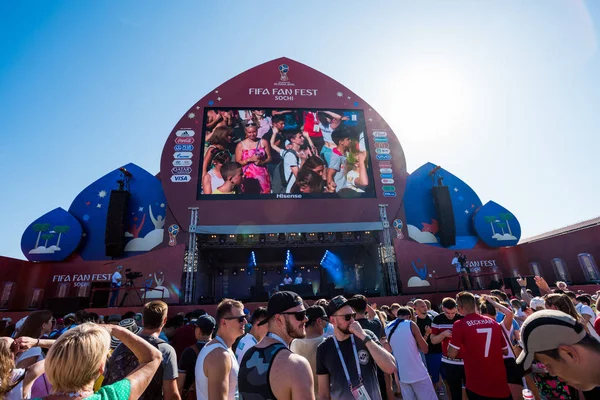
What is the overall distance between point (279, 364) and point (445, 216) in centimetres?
1890

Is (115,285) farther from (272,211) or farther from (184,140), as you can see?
(184,140)

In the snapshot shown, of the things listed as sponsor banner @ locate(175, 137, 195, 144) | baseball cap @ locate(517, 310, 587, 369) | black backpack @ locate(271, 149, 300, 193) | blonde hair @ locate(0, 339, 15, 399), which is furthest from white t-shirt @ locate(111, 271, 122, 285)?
baseball cap @ locate(517, 310, 587, 369)

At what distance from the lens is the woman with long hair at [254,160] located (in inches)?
685

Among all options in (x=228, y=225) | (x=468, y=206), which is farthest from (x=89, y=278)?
(x=468, y=206)

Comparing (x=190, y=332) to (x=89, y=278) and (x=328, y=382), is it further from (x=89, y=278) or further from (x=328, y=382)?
(x=89, y=278)

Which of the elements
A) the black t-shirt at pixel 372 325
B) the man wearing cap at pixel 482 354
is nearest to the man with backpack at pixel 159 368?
the black t-shirt at pixel 372 325

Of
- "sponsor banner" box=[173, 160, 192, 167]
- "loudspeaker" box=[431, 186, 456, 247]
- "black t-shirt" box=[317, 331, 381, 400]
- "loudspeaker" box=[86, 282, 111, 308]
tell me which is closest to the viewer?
"black t-shirt" box=[317, 331, 381, 400]

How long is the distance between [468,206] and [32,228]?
1042 inches

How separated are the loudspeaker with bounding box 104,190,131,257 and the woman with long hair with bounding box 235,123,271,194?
272 inches

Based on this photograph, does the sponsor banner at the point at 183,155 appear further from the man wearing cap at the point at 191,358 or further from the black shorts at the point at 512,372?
the black shorts at the point at 512,372

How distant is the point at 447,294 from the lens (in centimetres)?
1370

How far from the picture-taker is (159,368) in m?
2.70

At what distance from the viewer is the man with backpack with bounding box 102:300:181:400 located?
2.57m

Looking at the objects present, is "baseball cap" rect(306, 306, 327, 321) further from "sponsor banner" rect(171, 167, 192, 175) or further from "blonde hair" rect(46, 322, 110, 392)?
"sponsor banner" rect(171, 167, 192, 175)
